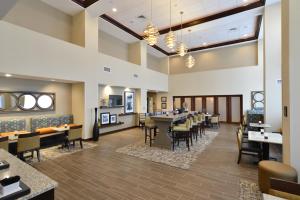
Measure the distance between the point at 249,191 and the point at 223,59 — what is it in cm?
1006

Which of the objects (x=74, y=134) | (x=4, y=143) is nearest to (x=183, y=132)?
(x=74, y=134)

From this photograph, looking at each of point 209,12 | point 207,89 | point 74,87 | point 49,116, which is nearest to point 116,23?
point 74,87

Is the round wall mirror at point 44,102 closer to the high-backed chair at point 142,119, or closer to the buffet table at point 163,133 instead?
the buffet table at point 163,133

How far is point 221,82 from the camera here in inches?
424

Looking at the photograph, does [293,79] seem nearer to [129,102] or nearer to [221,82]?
[129,102]

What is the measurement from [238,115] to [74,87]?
402 inches

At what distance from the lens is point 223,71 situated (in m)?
10.7

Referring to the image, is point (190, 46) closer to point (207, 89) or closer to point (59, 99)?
point (207, 89)

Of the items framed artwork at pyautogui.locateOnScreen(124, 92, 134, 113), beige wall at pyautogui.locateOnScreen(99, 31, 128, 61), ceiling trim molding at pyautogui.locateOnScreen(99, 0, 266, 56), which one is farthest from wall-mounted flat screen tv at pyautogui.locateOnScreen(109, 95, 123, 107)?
ceiling trim molding at pyautogui.locateOnScreen(99, 0, 266, 56)

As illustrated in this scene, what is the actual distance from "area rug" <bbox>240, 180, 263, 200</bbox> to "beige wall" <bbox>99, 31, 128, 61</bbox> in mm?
7966

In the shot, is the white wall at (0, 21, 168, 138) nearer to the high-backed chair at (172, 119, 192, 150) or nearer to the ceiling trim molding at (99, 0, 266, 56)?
the ceiling trim molding at (99, 0, 266, 56)

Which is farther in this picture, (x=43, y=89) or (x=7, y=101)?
(x=43, y=89)

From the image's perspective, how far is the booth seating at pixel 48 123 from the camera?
5320mm

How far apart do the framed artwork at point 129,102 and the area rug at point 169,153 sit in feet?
12.2
